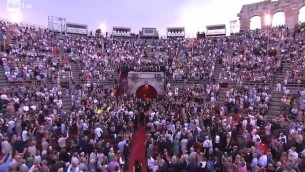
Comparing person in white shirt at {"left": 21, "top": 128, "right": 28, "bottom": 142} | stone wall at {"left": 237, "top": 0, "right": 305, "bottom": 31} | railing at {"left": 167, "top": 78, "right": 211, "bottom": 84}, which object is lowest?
person in white shirt at {"left": 21, "top": 128, "right": 28, "bottom": 142}

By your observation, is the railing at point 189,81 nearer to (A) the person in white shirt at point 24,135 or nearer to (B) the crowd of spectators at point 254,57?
(B) the crowd of spectators at point 254,57

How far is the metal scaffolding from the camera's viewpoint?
4588 cm

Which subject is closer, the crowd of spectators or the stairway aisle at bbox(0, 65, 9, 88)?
the stairway aisle at bbox(0, 65, 9, 88)

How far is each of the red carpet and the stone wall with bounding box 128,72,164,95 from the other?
13787mm

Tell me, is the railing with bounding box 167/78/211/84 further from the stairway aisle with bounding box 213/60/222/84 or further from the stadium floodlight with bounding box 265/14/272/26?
the stadium floodlight with bounding box 265/14/272/26

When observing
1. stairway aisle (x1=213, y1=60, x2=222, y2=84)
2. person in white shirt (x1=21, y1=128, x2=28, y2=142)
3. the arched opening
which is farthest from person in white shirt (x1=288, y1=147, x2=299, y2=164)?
the arched opening

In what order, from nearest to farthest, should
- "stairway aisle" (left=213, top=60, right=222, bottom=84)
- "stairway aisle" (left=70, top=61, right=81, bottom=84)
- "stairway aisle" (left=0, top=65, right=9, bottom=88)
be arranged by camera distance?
"stairway aisle" (left=0, top=65, right=9, bottom=88) → "stairway aisle" (left=70, top=61, right=81, bottom=84) → "stairway aisle" (left=213, top=60, right=222, bottom=84)

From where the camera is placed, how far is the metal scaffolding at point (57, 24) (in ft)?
151

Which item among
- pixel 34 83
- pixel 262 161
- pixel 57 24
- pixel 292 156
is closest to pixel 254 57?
pixel 34 83

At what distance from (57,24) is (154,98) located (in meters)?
20.5

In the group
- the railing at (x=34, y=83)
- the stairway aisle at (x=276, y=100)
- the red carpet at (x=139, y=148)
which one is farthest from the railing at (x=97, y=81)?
the stairway aisle at (x=276, y=100)

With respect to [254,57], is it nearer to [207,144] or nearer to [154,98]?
[154,98]

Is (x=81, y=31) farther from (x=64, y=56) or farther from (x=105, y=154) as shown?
(x=105, y=154)

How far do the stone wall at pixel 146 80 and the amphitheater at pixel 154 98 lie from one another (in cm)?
9
